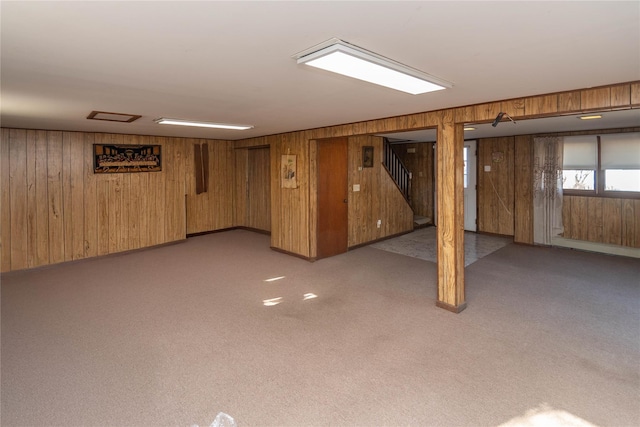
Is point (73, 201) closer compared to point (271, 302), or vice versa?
point (271, 302)

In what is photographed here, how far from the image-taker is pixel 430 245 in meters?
6.85

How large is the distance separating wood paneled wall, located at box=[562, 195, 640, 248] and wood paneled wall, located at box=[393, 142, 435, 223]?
3.15m

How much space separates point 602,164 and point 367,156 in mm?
4178

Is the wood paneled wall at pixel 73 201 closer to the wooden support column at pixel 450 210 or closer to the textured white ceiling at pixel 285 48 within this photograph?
the textured white ceiling at pixel 285 48

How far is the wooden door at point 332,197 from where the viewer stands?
584 centimetres

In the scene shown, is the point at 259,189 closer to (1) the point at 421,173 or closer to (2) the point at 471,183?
(1) the point at 421,173

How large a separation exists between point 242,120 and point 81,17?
10.3 feet

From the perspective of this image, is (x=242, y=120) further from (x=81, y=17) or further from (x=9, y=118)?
(x=81, y=17)

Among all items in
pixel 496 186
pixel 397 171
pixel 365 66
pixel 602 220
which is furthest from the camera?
pixel 397 171

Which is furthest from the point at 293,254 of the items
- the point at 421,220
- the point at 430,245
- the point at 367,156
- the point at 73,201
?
the point at 421,220

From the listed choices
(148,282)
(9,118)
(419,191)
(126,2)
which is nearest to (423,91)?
(126,2)

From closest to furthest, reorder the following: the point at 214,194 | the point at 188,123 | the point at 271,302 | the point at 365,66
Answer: the point at 365,66, the point at 271,302, the point at 188,123, the point at 214,194

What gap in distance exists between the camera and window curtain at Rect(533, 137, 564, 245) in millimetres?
6289

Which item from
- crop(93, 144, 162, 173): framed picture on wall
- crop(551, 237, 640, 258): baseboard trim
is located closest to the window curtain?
crop(551, 237, 640, 258): baseboard trim
